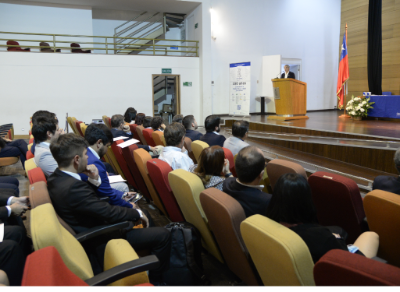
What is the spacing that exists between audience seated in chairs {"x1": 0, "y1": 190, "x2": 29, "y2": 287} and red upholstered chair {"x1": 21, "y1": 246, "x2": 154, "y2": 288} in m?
0.66

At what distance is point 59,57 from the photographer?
8758mm

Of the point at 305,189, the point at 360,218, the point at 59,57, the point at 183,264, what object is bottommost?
the point at 183,264

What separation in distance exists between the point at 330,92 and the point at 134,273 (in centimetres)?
1154

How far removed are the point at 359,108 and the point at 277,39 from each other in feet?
14.5

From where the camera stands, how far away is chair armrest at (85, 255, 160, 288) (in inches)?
44.0

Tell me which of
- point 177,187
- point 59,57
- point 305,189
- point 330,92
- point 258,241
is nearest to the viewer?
point 258,241

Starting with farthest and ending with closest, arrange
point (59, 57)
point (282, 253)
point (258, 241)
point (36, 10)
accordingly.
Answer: point (36, 10), point (59, 57), point (258, 241), point (282, 253)

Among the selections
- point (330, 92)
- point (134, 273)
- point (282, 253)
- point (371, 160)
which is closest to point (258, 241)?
point (282, 253)

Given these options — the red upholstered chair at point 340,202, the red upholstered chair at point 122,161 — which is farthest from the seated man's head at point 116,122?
the red upholstered chair at point 340,202

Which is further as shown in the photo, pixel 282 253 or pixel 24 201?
pixel 24 201

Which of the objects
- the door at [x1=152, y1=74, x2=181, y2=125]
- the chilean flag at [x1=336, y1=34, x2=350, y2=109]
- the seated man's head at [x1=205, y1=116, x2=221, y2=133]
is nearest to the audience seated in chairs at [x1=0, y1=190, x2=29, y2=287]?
the seated man's head at [x1=205, y1=116, x2=221, y2=133]

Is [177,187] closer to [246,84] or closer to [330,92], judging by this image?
[246,84]

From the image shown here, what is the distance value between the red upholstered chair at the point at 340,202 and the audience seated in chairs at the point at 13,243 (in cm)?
180

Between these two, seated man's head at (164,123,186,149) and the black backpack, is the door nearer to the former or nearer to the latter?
seated man's head at (164,123,186,149)
